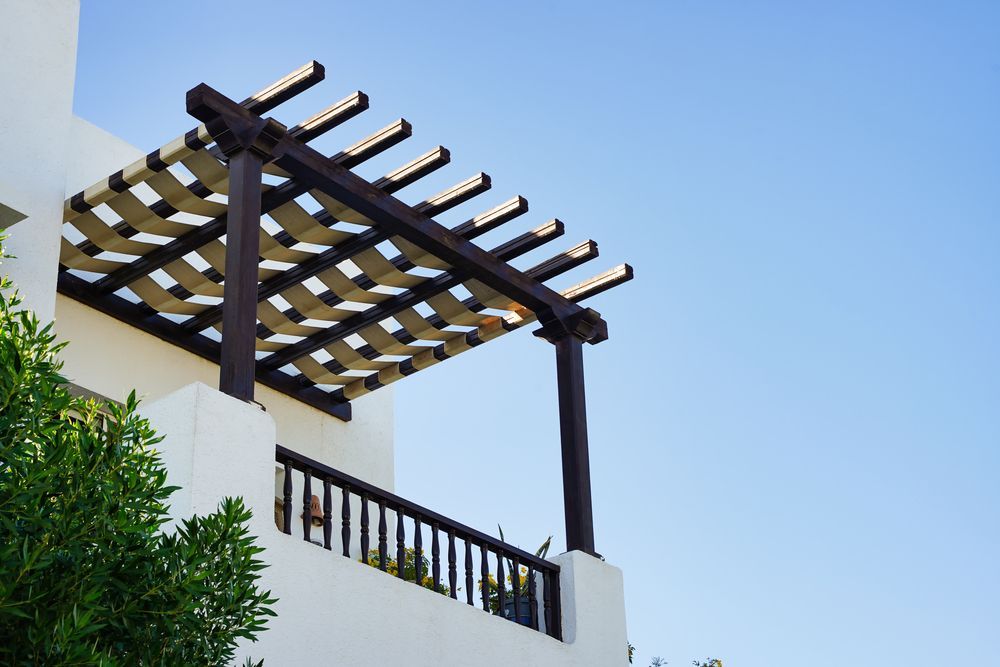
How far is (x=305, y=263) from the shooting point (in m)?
10.8

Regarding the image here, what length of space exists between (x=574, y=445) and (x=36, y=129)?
4.56 meters

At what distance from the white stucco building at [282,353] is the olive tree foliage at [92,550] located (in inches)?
84.9

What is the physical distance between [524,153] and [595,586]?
1116cm

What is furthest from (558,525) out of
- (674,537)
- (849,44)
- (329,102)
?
(849,44)

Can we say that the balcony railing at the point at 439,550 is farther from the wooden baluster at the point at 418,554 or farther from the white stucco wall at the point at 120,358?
the white stucco wall at the point at 120,358

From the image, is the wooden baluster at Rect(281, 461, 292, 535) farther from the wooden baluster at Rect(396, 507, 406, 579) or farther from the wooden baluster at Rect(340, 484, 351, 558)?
the wooden baluster at Rect(396, 507, 406, 579)

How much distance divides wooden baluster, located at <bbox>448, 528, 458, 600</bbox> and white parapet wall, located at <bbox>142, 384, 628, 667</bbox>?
7.4 inches

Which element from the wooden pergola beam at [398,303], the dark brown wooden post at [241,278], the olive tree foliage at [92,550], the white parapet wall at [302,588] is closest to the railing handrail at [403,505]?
the white parapet wall at [302,588]

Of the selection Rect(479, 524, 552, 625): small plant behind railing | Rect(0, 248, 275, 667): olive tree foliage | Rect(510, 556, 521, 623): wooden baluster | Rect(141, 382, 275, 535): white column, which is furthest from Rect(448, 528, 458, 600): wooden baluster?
Rect(0, 248, 275, 667): olive tree foliage

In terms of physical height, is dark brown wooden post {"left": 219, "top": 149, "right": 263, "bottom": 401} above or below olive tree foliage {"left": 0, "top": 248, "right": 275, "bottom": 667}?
above

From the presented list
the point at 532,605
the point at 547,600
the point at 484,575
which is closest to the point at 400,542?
the point at 484,575

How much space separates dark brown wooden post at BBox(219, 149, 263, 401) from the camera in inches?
327

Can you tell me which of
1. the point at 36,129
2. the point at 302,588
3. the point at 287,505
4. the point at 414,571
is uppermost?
the point at 36,129

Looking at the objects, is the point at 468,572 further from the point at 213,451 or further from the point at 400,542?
→ the point at 213,451
